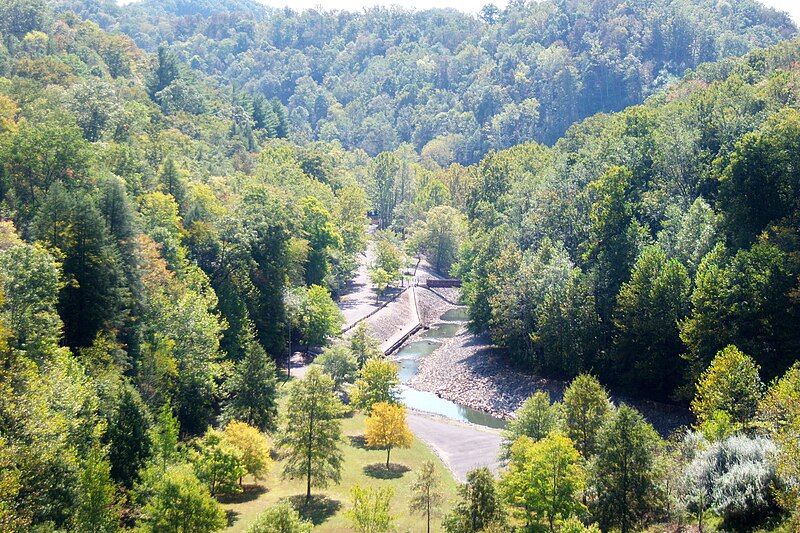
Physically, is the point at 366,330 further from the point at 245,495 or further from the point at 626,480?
the point at 626,480

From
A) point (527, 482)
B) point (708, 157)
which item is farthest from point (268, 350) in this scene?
point (708, 157)

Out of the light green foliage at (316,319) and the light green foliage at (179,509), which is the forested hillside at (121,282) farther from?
the light green foliage at (179,509)

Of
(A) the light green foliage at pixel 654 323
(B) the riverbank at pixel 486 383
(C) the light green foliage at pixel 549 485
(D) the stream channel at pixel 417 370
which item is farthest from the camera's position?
(D) the stream channel at pixel 417 370

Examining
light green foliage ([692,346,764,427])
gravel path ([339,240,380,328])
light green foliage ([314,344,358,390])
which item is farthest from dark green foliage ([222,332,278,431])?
gravel path ([339,240,380,328])

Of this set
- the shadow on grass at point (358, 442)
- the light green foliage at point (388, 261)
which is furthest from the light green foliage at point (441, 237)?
the shadow on grass at point (358, 442)

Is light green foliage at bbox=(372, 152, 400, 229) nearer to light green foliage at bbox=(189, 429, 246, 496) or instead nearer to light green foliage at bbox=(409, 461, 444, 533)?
light green foliage at bbox=(189, 429, 246, 496)

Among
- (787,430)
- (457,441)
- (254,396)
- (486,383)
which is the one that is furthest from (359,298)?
(787,430)

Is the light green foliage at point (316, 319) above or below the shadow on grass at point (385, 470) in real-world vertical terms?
above
